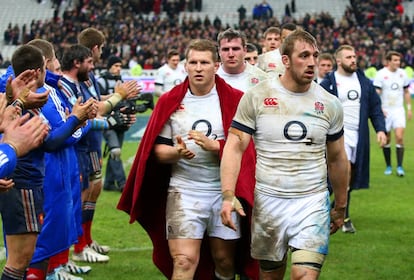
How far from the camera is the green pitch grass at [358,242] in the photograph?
30.1 feet

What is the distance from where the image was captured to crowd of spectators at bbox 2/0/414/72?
151 ft

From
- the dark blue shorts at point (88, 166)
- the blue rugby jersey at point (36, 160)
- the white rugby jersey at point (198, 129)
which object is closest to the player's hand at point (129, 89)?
the dark blue shorts at point (88, 166)

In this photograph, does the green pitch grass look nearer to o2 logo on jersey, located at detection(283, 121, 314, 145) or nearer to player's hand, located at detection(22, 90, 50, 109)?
o2 logo on jersey, located at detection(283, 121, 314, 145)

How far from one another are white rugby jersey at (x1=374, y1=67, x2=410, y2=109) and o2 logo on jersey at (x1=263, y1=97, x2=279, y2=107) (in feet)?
35.9

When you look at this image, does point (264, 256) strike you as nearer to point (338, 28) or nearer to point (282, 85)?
point (282, 85)

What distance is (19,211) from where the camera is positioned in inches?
267

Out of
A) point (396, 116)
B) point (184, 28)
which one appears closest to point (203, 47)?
point (396, 116)

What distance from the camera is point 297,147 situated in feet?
21.8

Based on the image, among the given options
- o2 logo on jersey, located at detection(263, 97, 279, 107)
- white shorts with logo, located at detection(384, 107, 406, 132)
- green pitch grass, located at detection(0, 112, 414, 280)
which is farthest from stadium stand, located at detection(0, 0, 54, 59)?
o2 logo on jersey, located at detection(263, 97, 279, 107)

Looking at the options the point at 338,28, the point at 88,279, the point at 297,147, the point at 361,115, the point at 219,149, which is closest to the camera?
the point at 297,147

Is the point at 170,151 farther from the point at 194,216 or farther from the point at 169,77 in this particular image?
the point at 169,77

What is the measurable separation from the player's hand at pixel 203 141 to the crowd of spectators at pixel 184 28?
121 feet

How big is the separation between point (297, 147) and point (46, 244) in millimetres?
2394

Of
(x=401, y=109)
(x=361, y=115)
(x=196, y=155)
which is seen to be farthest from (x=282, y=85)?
(x=401, y=109)
